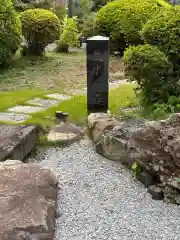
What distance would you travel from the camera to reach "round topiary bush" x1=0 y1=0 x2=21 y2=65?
10258 mm

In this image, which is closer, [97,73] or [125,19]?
[97,73]

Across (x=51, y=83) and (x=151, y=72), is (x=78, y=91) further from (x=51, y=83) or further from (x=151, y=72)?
(x=151, y=72)

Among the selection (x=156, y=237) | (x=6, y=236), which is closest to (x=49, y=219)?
(x=6, y=236)

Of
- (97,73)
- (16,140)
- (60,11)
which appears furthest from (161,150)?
(60,11)

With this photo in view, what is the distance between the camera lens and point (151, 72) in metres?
6.66

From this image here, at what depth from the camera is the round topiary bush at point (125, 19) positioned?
12.6 metres

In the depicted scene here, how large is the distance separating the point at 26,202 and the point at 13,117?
2.86 meters

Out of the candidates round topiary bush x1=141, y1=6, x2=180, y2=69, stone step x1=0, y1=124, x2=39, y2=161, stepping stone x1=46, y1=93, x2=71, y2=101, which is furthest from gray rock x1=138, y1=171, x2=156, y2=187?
stepping stone x1=46, y1=93, x2=71, y2=101

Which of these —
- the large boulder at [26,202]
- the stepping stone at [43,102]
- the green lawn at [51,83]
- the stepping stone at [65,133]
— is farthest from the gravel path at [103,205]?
the stepping stone at [43,102]

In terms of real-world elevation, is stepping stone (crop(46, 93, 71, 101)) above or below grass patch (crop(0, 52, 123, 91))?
above

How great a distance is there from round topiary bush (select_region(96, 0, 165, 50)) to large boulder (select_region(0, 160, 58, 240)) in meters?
8.31

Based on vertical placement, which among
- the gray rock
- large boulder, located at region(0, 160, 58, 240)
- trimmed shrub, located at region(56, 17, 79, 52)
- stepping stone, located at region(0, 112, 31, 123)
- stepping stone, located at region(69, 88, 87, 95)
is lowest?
the gray rock

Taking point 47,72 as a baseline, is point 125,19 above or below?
above

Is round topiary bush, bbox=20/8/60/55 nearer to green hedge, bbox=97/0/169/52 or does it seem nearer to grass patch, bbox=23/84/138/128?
green hedge, bbox=97/0/169/52
